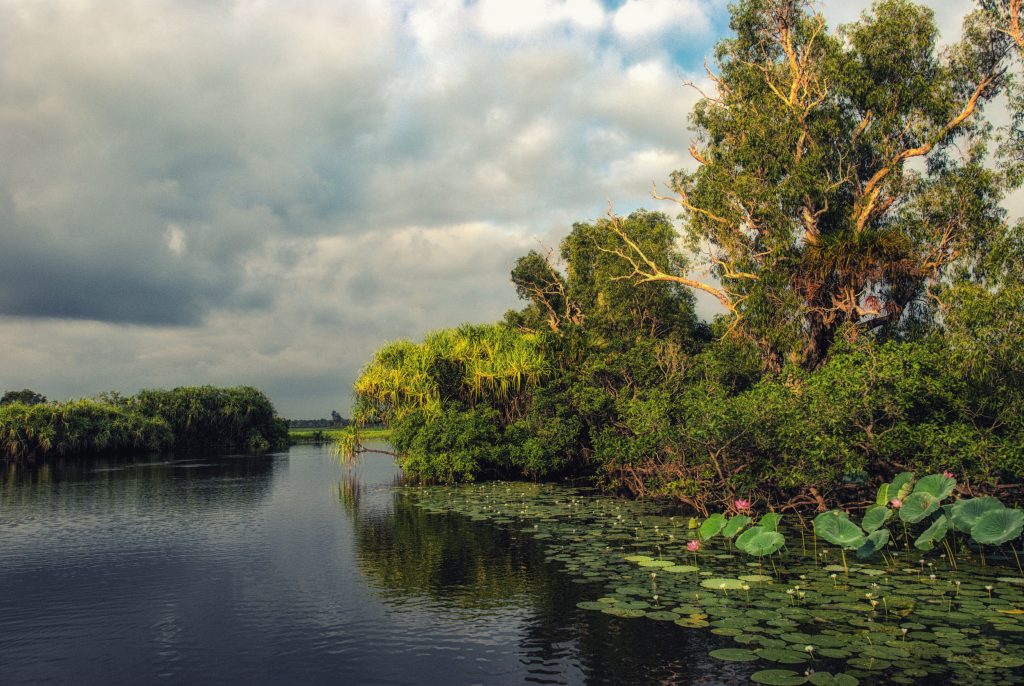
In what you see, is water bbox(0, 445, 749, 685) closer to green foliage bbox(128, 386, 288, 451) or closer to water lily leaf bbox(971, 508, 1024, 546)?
water lily leaf bbox(971, 508, 1024, 546)

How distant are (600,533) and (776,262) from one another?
45.0 feet

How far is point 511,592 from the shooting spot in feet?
43.2

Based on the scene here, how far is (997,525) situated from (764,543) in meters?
4.12

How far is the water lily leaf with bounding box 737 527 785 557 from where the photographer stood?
13.3 meters

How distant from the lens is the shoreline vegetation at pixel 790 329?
17.1 m

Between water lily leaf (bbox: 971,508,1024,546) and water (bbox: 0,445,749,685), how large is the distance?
6.36 m

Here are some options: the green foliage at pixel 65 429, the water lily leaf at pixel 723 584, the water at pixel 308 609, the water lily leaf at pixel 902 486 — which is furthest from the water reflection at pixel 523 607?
the green foliage at pixel 65 429

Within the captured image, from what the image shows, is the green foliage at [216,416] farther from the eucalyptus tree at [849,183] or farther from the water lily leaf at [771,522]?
the water lily leaf at [771,522]

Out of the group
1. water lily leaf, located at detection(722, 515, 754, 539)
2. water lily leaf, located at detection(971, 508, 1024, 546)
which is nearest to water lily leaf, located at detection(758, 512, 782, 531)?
water lily leaf, located at detection(722, 515, 754, 539)

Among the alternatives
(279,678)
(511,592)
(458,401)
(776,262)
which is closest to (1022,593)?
(511,592)

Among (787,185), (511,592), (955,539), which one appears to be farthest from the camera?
(787,185)

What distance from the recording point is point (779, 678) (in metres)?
8.41

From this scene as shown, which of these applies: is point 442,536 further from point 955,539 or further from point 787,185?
Result: point 787,185

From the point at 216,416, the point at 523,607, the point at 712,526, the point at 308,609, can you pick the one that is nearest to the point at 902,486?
the point at 712,526
